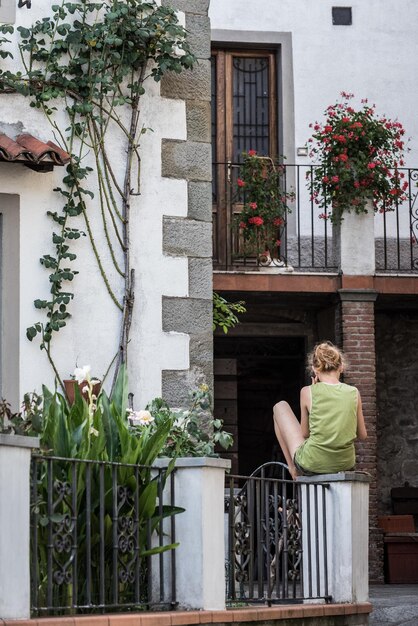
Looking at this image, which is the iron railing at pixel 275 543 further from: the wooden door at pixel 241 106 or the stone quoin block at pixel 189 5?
the wooden door at pixel 241 106

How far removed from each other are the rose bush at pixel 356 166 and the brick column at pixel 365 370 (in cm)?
95

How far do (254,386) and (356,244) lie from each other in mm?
3148

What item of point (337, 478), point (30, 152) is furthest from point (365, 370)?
point (30, 152)

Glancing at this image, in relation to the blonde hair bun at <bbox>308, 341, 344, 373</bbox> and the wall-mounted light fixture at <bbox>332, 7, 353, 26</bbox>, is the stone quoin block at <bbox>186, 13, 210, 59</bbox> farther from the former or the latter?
the wall-mounted light fixture at <bbox>332, 7, 353, 26</bbox>

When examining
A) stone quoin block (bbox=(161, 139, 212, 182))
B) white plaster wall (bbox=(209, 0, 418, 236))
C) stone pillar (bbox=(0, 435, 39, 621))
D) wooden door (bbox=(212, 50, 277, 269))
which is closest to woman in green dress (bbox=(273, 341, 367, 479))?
stone quoin block (bbox=(161, 139, 212, 182))

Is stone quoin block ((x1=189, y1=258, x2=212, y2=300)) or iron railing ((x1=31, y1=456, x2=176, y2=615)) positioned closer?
iron railing ((x1=31, y1=456, x2=176, y2=615))

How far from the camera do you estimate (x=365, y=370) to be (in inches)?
590

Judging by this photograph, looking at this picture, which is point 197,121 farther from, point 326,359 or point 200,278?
point 326,359

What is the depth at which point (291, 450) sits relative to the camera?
8.33m

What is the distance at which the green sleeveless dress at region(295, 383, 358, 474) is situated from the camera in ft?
26.2

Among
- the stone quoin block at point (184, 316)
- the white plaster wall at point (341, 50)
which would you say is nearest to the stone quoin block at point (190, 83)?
the stone quoin block at point (184, 316)

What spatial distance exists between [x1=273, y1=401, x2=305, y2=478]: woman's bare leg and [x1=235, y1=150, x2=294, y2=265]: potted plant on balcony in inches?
264

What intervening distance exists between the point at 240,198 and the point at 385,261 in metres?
1.82

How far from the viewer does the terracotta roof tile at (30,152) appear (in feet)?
26.2
